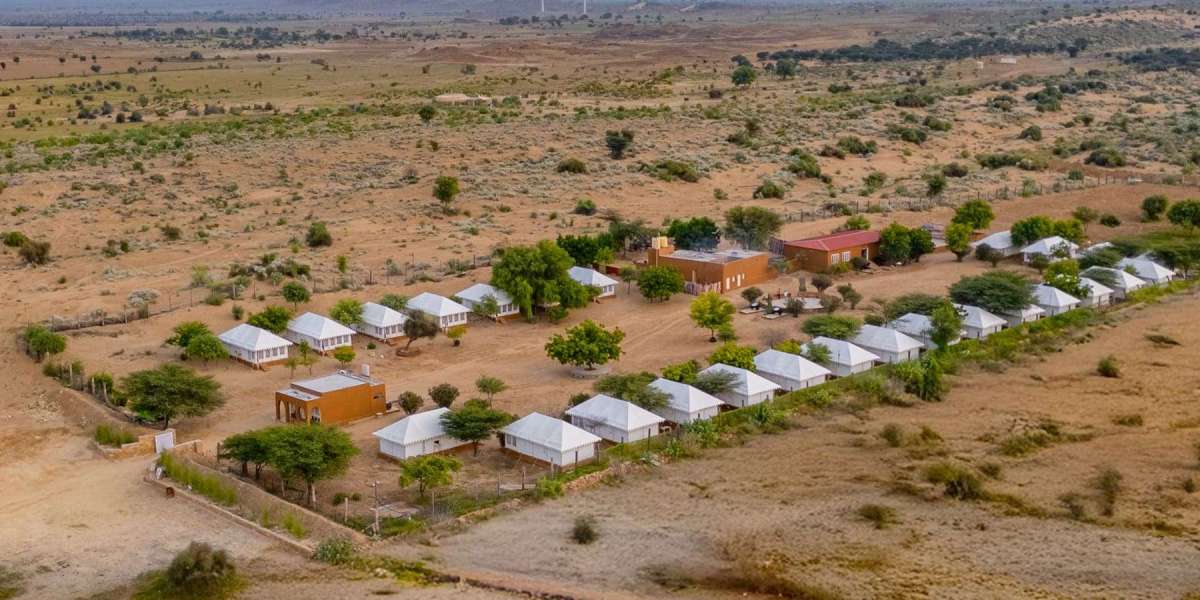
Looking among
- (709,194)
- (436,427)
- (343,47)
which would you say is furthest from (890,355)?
(343,47)

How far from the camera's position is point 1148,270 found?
52.9m

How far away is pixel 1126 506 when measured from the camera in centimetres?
3047

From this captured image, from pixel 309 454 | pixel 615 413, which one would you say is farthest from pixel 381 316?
pixel 309 454

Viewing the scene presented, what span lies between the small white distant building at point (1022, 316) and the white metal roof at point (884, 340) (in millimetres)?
5120

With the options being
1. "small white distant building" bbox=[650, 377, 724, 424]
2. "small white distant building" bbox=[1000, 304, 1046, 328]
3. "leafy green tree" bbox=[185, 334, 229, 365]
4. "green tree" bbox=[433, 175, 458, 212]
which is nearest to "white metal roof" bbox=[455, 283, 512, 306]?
"leafy green tree" bbox=[185, 334, 229, 365]

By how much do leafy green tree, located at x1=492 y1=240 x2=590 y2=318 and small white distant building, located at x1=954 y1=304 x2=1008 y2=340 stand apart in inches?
543

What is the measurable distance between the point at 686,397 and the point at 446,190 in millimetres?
32613

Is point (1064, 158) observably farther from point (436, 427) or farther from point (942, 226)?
point (436, 427)

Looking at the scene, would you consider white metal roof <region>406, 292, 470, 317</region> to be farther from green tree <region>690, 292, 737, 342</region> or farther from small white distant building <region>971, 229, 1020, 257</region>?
small white distant building <region>971, 229, 1020, 257</region>

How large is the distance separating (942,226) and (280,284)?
3212 cm

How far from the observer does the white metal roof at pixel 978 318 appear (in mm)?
44969

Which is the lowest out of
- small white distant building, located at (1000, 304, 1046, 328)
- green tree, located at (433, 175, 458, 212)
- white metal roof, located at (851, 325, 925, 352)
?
small white distant building, located at (1000, 304, 1046, 328)

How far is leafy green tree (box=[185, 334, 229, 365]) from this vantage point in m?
42.1

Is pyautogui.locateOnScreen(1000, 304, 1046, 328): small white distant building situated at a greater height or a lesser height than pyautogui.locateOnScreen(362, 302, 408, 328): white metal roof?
lesser
